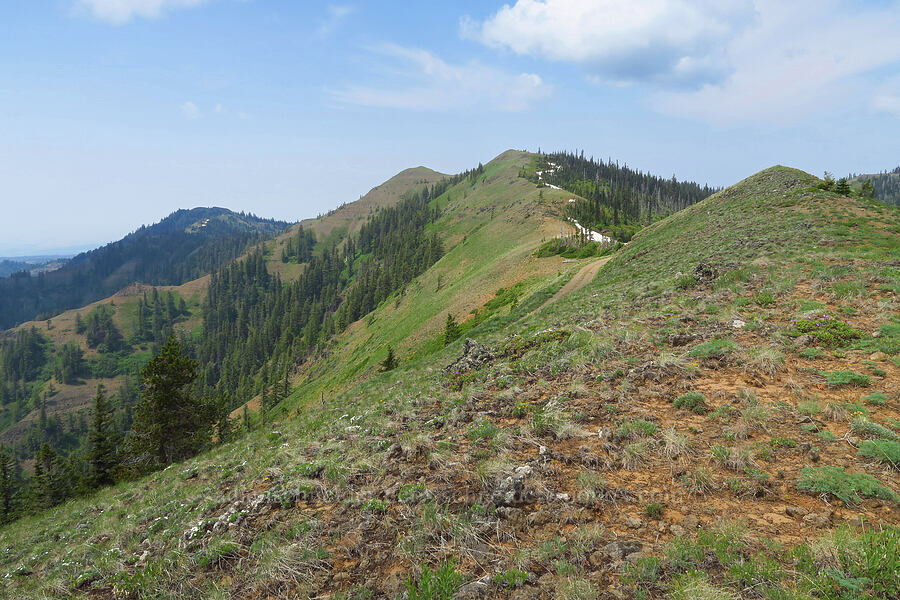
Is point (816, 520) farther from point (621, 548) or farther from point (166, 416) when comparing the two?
point (166, 416)

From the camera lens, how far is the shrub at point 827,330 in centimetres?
983

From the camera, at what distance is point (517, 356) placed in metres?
15.6

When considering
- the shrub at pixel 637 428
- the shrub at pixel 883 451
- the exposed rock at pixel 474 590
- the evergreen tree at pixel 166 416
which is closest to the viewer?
the exposed rock at pixel 474 590

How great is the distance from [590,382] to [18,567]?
17644mm

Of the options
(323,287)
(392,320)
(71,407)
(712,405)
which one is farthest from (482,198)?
(71,407)

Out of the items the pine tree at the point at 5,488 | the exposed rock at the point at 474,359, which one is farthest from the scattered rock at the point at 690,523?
the pine tree at the point at 5,488

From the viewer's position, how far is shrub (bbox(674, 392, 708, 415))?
8000 mm

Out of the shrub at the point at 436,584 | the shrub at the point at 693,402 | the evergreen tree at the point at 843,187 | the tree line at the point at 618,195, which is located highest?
the tree line at the point at 618,195

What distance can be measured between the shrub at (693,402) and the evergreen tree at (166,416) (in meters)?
32.3

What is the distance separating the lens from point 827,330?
33.7 ft

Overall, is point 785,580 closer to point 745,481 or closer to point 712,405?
point 745,481

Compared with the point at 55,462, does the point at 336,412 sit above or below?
above

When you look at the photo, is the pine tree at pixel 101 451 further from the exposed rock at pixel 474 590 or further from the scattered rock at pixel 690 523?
the scattered rock at pixel 690 523

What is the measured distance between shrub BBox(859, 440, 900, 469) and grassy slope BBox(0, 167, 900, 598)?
16cm
